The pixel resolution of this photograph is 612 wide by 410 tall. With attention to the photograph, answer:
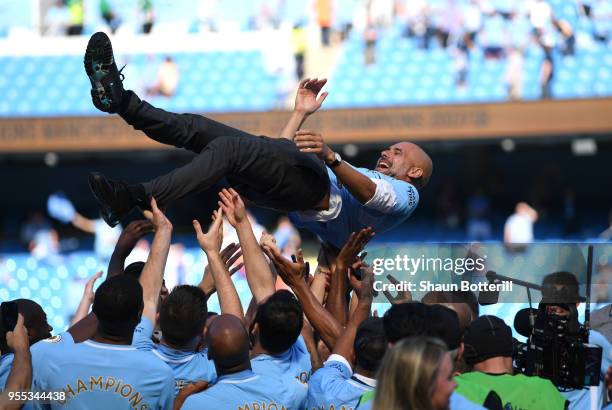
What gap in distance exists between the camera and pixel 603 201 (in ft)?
56.6

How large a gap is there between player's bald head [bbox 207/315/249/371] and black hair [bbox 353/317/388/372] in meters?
0.38

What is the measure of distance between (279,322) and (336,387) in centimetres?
30

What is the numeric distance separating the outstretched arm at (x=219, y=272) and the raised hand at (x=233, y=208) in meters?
0.06

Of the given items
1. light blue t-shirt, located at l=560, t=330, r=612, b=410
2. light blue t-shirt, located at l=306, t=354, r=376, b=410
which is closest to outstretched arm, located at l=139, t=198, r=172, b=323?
light blue t-shirt, located at l=306, t=354, r=376, b=410

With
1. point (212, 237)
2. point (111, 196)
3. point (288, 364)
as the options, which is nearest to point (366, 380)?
point (288, 364)

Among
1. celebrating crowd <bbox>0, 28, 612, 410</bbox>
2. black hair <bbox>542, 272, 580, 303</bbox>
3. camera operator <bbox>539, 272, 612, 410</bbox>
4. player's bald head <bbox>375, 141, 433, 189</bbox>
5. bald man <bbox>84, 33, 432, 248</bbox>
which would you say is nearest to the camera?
celebrating crowd <bbox>0, 28, 612, 410</bbox>

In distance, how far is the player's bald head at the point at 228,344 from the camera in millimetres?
3523

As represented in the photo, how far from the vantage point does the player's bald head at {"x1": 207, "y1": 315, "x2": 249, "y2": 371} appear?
3523 mm

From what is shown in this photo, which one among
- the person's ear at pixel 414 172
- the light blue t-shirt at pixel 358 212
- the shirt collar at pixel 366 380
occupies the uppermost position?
the person's ear at pixel 414 172

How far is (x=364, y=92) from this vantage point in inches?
654

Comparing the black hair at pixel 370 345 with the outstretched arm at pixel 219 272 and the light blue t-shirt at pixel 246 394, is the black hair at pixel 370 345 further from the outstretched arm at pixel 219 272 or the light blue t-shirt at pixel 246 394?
the outstretched arm at pixel 219 272

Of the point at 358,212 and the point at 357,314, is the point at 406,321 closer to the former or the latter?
the point at 357,314

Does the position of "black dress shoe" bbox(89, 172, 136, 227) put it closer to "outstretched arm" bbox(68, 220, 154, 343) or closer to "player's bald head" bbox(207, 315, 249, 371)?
"outstretched arm" bbox(68, 220, 154, 343)

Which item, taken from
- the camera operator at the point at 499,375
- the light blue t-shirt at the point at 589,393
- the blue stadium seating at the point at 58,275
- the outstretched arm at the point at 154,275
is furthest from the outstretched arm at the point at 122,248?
the blue stadium seating at the point at 58,275
